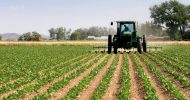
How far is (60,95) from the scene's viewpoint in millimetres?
11773

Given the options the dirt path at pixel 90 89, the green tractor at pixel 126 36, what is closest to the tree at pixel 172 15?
the green tractor at pixel 126 36

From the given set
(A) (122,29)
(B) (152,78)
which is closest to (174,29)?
(A) (122,29)

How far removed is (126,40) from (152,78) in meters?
14.6

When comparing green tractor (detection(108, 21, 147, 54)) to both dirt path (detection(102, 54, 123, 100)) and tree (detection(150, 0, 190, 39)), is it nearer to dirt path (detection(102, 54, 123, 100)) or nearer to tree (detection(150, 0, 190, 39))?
dirt path (detection(102, 54, 123, 100))

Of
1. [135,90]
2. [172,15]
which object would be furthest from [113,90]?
[172,15]

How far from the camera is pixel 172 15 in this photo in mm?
114125

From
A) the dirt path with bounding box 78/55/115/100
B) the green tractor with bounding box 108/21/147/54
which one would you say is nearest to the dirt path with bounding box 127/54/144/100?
the dirt path with bounding box 78/55/115/100

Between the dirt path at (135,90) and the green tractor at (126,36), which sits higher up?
the green tractor at (126,36)

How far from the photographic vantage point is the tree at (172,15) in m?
113

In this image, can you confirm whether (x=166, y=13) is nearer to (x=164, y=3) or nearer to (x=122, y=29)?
(x=164, y=3)

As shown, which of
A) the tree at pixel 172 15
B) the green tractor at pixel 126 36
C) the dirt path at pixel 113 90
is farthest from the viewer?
the tree at pixel 172 15

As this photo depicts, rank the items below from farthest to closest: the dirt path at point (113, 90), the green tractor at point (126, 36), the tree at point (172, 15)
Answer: the tree at point (172, 15) → the green tractor at point (126, 36) → the dirt path at point (113, 90)

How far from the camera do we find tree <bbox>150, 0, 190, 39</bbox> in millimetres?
112875

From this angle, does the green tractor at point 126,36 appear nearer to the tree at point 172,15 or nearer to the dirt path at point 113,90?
the dirt path at point 113,90
